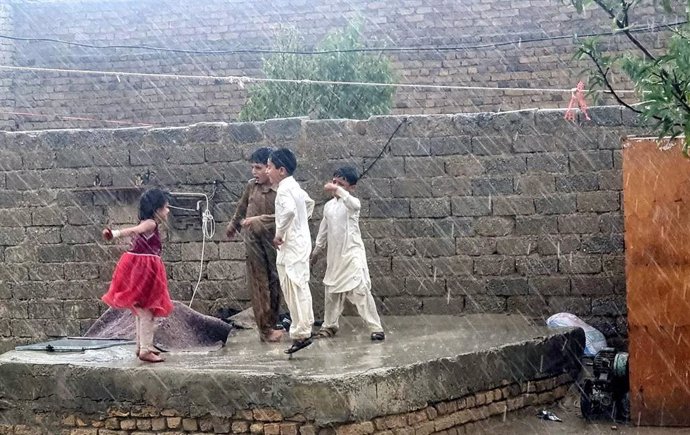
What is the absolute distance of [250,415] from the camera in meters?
5.48

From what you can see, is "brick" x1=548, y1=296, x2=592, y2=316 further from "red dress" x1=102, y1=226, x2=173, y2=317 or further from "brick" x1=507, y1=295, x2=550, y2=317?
"red dress" x1=102, y1=226, x2=173, y2=317

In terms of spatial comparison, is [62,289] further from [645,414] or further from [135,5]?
[135,5]

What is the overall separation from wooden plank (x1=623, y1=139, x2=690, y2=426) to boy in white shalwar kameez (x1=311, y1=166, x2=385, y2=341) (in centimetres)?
191

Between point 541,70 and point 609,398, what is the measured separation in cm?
806

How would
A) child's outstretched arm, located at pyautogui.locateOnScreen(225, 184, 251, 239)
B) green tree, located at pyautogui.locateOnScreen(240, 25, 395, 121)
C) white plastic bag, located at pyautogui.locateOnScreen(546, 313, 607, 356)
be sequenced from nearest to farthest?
child's outstretched arm, located at pyautogui.locateOnScreen(225, 184, 251, 239) → white plastic bag, located at pyautogui.locateOnScreen(546, 313, 607, 356) → green tree, located at pyautogui.locateOnScreen(240, 25, 395, 121)

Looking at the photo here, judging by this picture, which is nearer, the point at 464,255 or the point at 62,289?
the point at 464,255

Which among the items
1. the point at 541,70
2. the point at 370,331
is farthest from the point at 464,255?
the point at 541,70

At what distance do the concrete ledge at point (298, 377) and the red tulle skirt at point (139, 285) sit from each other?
39 cm

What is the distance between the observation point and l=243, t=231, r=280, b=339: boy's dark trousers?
23.0 ft

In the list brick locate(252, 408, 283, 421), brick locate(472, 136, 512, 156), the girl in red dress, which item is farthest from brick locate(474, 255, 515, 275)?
brick locate(252, 408, 283, 421)

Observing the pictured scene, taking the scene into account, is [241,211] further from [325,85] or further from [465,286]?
[325,85]

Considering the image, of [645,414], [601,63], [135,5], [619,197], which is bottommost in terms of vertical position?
[645,414]

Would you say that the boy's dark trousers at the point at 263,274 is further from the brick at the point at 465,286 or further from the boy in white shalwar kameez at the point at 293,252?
the brick at the point at 465,286

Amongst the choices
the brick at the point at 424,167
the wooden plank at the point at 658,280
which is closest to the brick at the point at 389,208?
the brick at the point at 424,167
